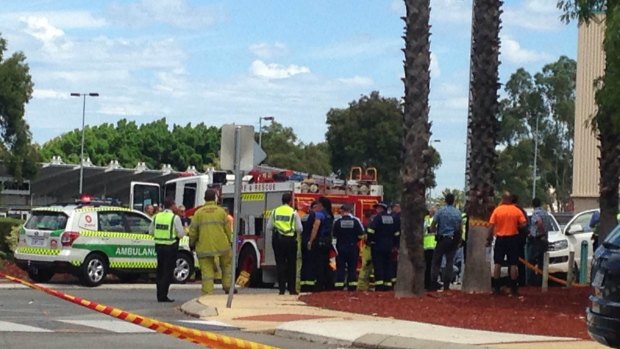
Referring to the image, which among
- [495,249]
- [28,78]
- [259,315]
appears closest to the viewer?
[259,315]

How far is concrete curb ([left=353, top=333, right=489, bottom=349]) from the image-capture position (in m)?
13.1

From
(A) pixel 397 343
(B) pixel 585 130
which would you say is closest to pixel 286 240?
(A) pixel 397 343

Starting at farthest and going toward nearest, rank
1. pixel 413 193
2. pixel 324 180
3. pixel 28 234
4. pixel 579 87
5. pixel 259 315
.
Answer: pixel 579 87
pixel 324 180
pixel 28 234
pixel 413 193
pixel 259 315

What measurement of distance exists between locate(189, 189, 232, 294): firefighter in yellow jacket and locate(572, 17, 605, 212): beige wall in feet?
113

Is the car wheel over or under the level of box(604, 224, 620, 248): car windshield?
under

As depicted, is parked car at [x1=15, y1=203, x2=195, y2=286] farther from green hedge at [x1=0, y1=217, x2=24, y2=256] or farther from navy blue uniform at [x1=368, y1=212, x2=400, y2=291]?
navy blue uniform at [x1=368, y1=212, x2=400, y2=291]

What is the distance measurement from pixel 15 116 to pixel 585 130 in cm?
2602

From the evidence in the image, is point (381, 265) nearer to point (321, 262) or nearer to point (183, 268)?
point (321, 262)

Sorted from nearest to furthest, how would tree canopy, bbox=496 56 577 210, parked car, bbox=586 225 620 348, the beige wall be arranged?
parked car, bbox=586 225 620 348 < the beige wall < tree canopy, bbox=496 56 577 210

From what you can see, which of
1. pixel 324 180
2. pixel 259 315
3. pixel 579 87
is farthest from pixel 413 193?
pixel 579 87

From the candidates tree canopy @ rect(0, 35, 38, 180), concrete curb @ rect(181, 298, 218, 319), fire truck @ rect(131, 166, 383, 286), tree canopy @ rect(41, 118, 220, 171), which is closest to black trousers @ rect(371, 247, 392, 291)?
fire truck @ rect(131, 166, 383, 286)

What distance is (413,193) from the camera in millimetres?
19672

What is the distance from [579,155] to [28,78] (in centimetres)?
2612

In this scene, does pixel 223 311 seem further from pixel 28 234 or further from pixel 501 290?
pixel 28 234
